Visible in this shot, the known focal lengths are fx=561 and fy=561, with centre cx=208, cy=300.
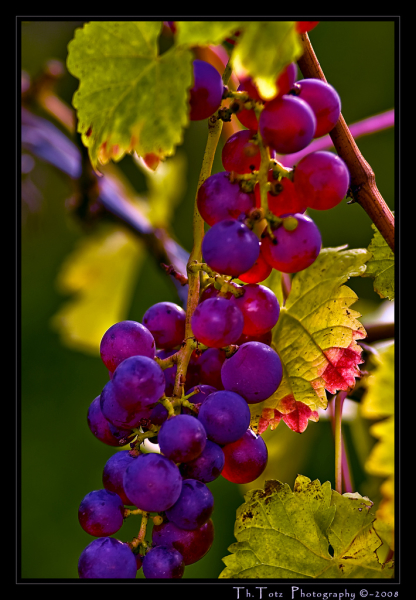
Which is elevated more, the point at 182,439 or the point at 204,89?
the point at 204,89

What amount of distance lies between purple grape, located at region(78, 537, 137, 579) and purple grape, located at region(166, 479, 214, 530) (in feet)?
0.18

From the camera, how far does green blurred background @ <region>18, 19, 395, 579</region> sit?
143 cm

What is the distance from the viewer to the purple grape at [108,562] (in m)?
0.51

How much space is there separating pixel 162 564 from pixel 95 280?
1116 mm

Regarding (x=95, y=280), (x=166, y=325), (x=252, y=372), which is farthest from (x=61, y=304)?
(x=252, y=372)

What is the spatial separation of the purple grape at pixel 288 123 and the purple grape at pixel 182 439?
0.87 ft

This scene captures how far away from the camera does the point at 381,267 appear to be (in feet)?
2.23

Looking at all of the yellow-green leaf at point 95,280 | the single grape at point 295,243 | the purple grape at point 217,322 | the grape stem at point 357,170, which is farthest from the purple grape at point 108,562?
the yellow-green leaf at point 95,280

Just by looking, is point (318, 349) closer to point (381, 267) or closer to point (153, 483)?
point (381, 267)

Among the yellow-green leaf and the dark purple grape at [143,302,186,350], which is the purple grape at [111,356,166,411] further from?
the yellow-green leaf

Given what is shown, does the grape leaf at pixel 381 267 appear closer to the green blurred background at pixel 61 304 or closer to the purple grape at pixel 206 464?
the purple grape at pixel 206 464
